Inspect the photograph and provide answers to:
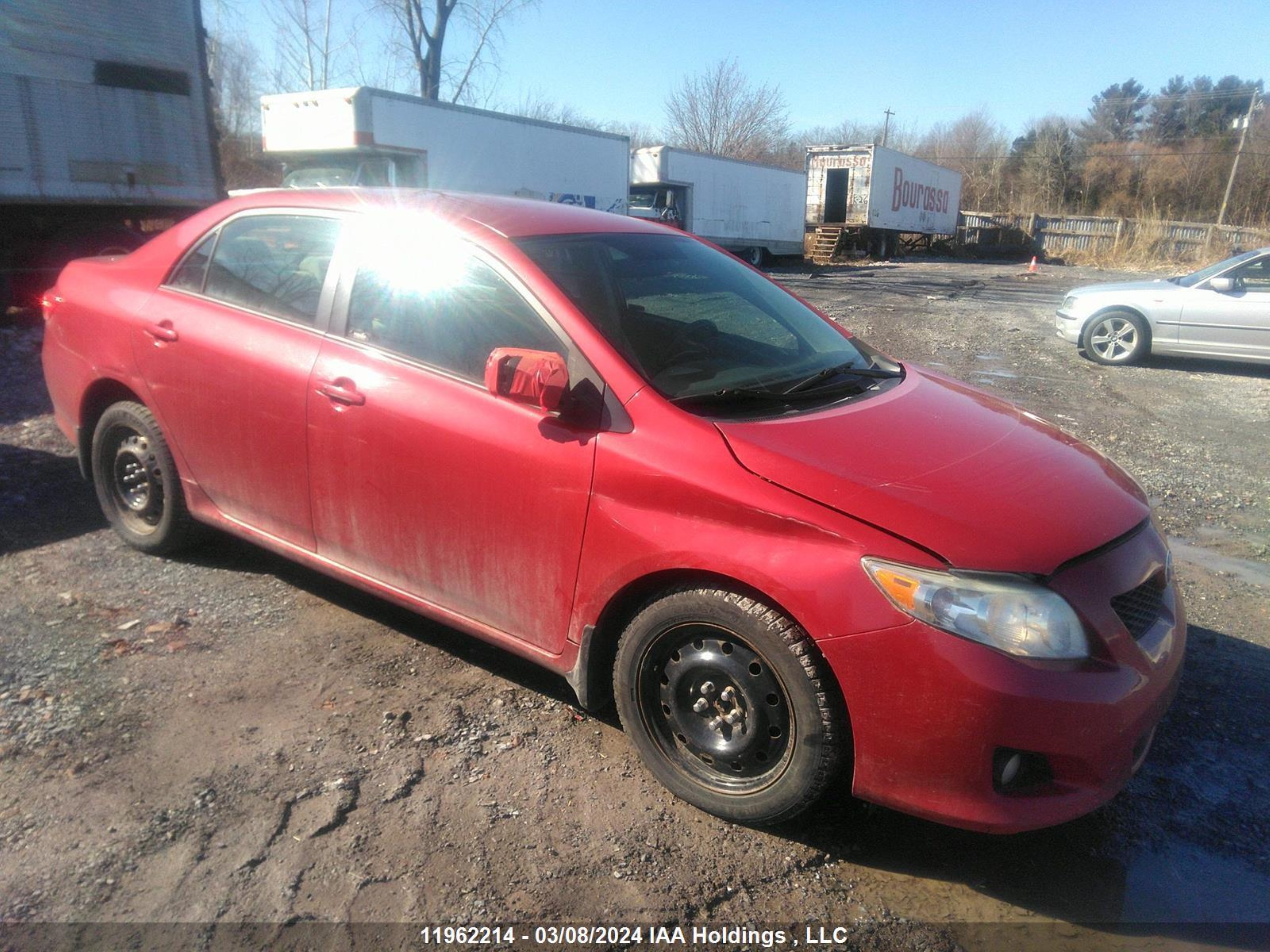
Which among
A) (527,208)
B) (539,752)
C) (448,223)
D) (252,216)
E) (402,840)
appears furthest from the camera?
(252,216)

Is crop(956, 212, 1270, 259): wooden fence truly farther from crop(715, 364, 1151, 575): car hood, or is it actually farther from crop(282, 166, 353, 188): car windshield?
crop(715, 364, 1151, 575): car hood

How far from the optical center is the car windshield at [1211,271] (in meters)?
10.6

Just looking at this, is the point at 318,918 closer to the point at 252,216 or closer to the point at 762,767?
the point at 762,767

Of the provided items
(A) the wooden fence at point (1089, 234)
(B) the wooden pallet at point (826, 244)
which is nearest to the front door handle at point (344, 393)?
(B) the wooden pallet at point (826, 244)

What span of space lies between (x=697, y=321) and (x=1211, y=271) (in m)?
10.1

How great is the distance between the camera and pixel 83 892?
2.32m

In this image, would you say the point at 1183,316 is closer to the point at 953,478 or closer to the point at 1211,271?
the point at 1211,271

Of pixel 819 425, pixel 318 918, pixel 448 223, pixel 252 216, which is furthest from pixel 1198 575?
pixel 252 216

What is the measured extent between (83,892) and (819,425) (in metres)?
2.34

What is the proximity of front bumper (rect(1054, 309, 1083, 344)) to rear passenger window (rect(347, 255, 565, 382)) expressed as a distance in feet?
33.1

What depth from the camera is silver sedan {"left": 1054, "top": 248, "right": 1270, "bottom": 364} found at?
10.3 metres

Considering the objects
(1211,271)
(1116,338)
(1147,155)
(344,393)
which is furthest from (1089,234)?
(344,393)

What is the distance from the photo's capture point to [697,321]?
345 centimetres

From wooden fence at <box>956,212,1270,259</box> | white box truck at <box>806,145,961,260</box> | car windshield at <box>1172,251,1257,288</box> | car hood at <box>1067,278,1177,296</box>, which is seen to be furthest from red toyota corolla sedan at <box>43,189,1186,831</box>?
wooden fence at <box>956,212,1270,259</box>
